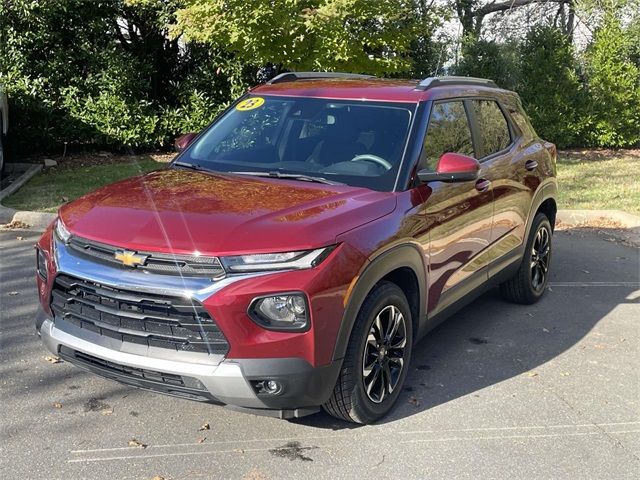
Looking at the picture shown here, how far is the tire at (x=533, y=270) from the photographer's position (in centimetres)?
582

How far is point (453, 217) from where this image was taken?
4316mm

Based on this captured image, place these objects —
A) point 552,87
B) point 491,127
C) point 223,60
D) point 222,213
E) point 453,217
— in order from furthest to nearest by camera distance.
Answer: point 552,87 < point 223,60 < point 491,127 < point 453,217 < point 222,213

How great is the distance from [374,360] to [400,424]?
42 centimetres

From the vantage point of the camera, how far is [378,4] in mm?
10406

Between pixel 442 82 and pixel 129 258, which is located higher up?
pixel 442 82

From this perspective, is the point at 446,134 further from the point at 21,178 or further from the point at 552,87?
the point at 552,87

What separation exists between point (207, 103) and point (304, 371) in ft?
36.2

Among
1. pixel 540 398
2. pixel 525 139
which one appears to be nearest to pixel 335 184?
pixel 540 398

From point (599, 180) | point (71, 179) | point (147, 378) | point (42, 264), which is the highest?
point (42, 264)

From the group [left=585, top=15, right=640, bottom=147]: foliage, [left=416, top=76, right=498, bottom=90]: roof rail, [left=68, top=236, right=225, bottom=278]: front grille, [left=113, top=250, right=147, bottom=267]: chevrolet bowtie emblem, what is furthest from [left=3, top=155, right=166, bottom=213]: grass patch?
[left=585, top=15, right=640, bottom=147]: foliage

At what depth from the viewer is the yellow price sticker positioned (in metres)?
4.85

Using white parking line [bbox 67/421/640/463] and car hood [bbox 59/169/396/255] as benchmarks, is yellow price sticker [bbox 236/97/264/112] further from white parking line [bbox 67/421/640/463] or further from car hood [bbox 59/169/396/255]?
white parking line [bbox 67/421/640/463]

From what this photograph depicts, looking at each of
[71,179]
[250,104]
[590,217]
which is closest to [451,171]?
[250,104]

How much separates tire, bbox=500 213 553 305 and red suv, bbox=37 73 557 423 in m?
0.87
